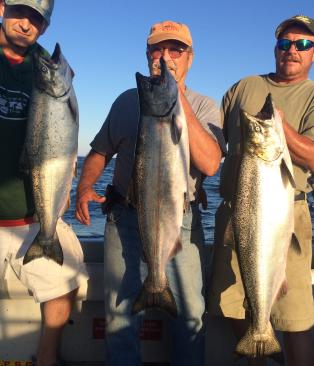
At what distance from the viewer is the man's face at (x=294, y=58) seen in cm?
413

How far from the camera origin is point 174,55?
3793 mm

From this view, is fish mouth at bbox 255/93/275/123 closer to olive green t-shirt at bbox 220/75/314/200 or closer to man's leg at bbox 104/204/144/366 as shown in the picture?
olive green t-shirt at bbox 220/75/314/200

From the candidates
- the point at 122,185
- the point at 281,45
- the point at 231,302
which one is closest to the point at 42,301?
the point at 122,185

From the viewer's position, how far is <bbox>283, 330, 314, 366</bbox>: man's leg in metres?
4.02

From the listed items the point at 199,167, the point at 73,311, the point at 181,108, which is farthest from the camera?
the point at 73,311

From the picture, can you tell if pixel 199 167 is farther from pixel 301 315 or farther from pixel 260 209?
pixel 301 315

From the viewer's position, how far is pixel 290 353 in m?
4.11

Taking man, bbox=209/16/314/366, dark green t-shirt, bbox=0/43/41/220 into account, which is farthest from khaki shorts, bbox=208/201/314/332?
dark green t-shirt, bbox=0/43/41/220

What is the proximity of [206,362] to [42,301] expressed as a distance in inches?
75.1

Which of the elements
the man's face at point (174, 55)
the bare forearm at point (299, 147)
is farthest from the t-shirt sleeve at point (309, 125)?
the man's face at point (174, 55)

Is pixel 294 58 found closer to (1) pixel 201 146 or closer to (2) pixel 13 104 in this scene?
(1) pixel 201 146

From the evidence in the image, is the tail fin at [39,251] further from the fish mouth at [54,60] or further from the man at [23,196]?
the fish mouth at [54,60]

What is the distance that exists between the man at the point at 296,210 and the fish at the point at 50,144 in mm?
1468

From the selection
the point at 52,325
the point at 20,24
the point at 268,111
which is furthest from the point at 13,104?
the point at 268,111
